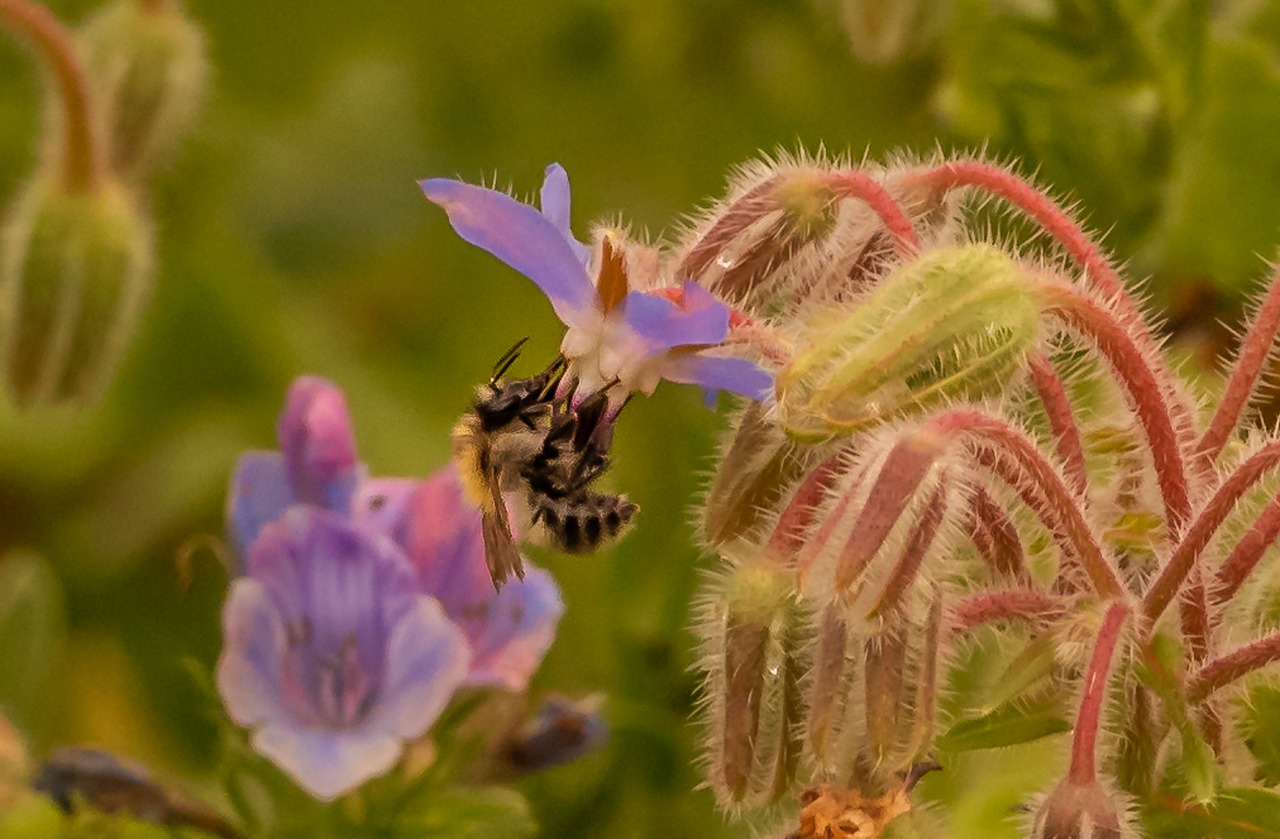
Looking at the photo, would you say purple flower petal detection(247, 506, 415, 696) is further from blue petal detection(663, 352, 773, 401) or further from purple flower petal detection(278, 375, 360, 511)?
blue petal detection(663, 352, 773, 401)

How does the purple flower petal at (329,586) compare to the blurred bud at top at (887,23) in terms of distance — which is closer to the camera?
the purple flower petal at (329,586)

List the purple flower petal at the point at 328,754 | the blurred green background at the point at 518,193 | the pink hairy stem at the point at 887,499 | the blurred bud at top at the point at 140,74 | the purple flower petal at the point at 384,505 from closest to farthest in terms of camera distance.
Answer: the pink hairy stem at the point at 887,499, the purple flower petal at the point at 328,754, the purple flower petal at the point at 384,505, the blurred green background at the point at 518,193, the blurred bud at top at the point at 140,74

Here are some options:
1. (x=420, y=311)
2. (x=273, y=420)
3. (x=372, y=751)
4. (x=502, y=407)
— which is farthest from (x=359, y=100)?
(x=502, y=407)

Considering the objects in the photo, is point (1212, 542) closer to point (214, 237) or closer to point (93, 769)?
point (93, 769)

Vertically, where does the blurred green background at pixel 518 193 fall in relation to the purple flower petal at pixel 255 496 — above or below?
above

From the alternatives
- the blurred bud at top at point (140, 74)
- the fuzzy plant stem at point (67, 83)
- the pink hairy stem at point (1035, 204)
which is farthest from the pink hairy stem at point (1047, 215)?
the blurred bud at top at point (140, 74)

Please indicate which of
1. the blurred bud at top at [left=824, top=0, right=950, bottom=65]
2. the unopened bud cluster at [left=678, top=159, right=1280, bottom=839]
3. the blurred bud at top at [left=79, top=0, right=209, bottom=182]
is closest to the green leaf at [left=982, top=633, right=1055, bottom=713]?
the unopened bud cluster at [left=678, top=159, right=1280, bottom=839]

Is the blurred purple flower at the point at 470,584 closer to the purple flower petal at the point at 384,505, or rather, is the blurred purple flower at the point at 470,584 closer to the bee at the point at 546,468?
the purple flower petal at the point at 384,505
